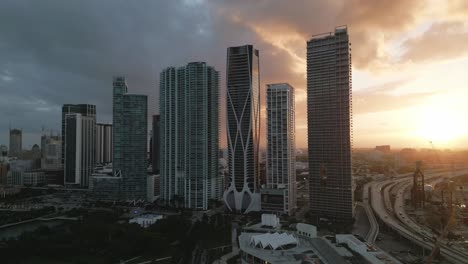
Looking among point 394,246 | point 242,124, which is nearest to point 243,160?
point 242,124

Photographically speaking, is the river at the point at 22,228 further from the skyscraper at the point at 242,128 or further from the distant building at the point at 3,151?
the distant building at the point at 3,151

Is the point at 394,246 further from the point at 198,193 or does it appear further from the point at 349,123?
the point at 198,193

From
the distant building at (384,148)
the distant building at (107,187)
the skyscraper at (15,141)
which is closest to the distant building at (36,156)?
the skyscraper at (15,141)

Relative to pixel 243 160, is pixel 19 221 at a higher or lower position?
lower

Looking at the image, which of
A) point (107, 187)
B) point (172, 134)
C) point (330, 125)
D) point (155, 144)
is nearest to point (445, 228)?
point (330, 125)

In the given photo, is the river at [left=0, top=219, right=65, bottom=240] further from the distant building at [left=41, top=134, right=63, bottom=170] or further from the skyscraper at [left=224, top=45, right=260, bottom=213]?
the distant building at [left=41, top=134, right=63, bottom=170]

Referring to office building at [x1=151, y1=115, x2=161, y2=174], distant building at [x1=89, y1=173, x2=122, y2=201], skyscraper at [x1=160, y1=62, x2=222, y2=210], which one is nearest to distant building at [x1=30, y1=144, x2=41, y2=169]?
office building at [x1=151, y1=115, x2=161, y2=174]
